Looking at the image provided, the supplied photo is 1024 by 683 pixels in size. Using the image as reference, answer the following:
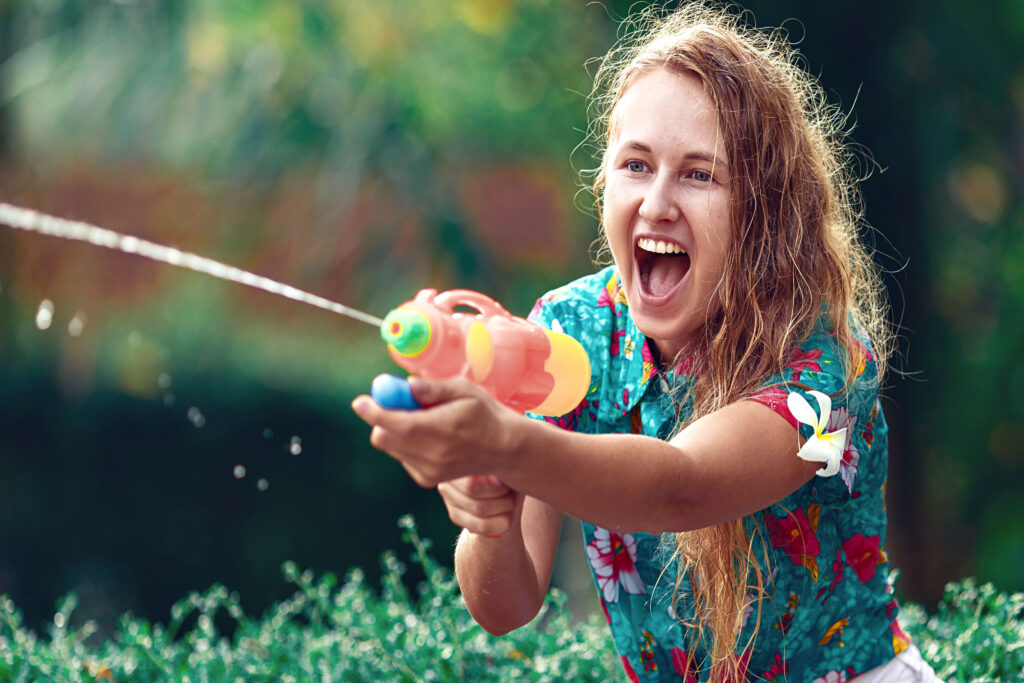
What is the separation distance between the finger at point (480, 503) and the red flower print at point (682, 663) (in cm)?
83

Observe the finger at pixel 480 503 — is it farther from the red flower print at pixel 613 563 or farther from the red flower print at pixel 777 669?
the red flower print at pixel 777 669

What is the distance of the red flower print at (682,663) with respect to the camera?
2041mm

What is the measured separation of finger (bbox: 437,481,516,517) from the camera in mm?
1337

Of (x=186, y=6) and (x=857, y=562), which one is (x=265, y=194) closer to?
(x=186, y=6)

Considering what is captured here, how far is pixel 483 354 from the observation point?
1273 millimetres

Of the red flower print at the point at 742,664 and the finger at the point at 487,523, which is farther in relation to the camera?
the red flower print at the point at 742,664

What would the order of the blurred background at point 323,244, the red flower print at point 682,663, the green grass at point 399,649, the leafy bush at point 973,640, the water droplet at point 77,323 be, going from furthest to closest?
the water droplet at point 77,323 → the blurred background at point 323,244 → the green grass at point 399,649 → the leafy bush at point 973,640 → the red flower print at point 682,663

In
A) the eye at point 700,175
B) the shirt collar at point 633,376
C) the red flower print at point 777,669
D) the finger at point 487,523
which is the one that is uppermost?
the eye at point 700,175

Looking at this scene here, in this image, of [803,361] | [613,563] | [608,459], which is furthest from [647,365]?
[608,459]

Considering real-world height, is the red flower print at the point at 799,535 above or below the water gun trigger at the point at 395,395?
above

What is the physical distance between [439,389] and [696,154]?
2.62ft

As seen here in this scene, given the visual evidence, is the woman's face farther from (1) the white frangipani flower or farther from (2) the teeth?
(1) the white frangipani flower

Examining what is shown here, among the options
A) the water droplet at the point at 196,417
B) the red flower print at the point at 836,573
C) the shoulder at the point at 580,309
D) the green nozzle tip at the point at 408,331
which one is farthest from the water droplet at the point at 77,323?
the green nozzle tip at the point at 408,331

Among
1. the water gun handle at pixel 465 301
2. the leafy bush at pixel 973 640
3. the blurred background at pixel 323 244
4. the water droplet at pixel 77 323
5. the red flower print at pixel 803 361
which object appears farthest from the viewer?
the water droplet at pixel 77 323
